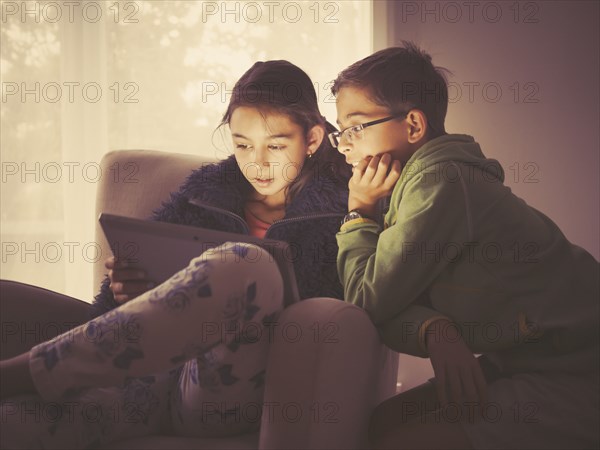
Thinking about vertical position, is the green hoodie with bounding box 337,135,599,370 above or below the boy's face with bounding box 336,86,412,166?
below

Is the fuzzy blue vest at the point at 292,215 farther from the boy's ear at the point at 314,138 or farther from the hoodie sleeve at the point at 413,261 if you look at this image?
the hoodie sleeve at the point at 413,261

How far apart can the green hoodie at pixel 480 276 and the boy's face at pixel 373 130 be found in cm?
17

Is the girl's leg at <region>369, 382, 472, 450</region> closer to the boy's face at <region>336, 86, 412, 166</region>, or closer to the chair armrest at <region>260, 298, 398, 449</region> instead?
the chair armrest at <region>260, 298, 398, 449</region>

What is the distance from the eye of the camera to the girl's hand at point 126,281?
46.9 inches

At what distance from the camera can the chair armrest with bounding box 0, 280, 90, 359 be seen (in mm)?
1271

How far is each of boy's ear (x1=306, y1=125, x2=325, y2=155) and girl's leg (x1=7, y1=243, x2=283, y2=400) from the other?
0.62 m

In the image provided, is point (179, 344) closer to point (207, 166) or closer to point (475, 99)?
point (207, 166)

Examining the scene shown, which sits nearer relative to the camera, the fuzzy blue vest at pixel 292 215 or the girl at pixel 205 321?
the girl at pixel 205 321

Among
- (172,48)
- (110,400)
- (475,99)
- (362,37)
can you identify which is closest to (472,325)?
(110,400)

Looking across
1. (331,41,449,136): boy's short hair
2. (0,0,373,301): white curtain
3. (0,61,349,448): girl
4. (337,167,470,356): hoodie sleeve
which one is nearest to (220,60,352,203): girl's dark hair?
(0,61,349,448): girl

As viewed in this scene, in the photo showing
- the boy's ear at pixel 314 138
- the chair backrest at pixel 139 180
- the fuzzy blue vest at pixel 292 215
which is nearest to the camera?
the fuzzy blue vest at pixel 292 215

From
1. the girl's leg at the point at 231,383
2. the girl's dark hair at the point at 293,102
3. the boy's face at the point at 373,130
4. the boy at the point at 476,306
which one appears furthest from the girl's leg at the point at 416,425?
the girl's dark hair at the point at 293,102

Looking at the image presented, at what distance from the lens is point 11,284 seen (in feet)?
4.25

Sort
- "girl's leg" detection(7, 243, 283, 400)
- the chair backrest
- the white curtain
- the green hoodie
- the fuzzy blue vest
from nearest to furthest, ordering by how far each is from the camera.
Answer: "girl's leg" detection(7, 243, 283, 400)
the green hoodie
the fuzzy blue vest
the chair backrest
the white curtain
